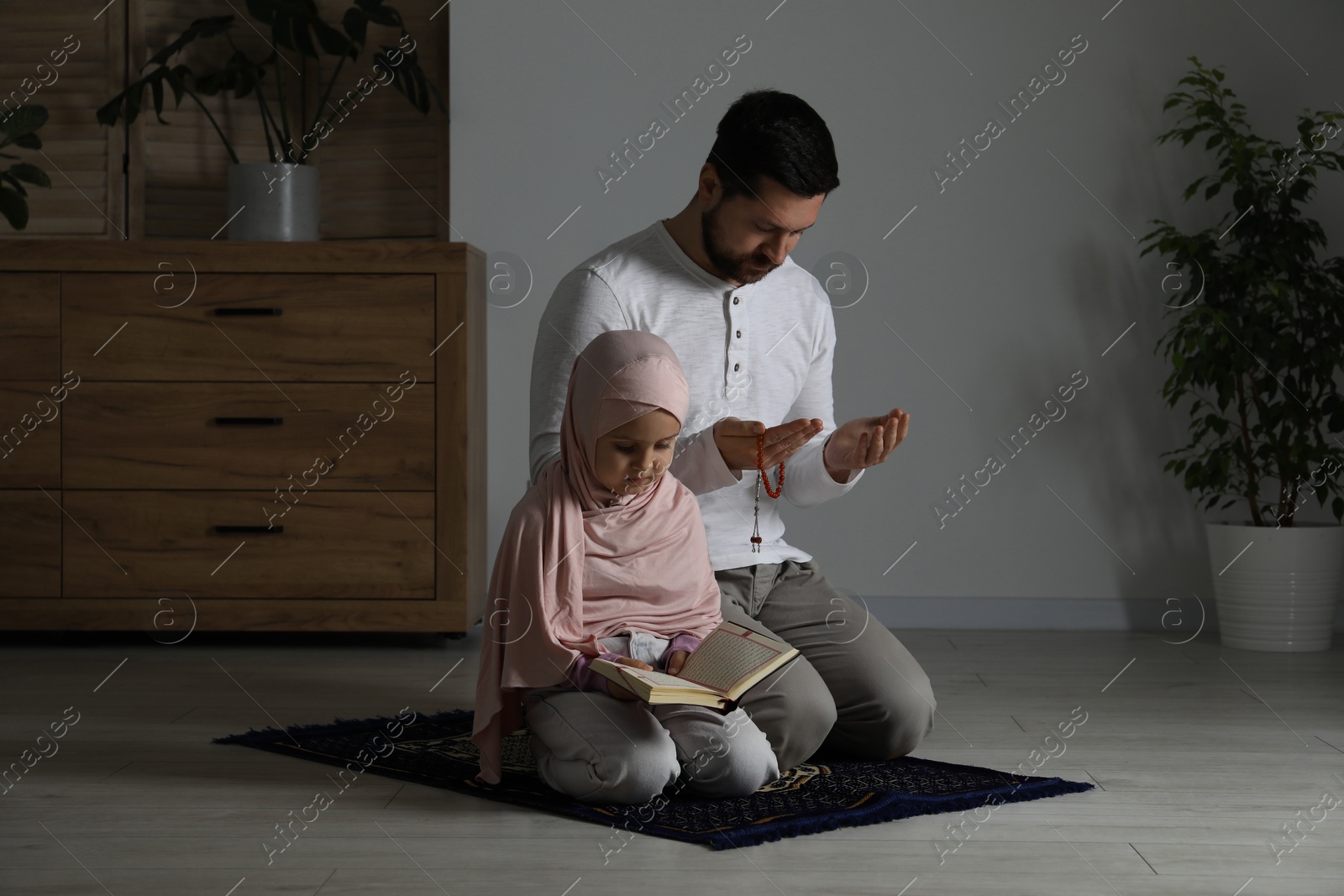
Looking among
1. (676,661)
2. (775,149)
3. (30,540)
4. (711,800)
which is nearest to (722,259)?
(775,149)

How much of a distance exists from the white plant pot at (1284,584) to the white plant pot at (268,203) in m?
2.63

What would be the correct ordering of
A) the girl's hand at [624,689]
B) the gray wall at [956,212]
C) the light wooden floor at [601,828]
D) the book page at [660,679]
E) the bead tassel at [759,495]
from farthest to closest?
the gray wall at [956,212] → the bead tassel at [759,495] → the girl's hand at [624,689] → the book page at [660,679] → the light wooden floor at [601,828]

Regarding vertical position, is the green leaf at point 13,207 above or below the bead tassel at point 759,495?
above

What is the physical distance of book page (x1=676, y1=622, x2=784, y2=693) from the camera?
1.76 meters

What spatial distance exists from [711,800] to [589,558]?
40 centimetres

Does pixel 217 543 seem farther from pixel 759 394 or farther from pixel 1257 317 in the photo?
pixel 1257 317

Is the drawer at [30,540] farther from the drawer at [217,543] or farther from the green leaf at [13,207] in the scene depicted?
the green leaf at [13,207]

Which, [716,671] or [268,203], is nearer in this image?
[716,671]

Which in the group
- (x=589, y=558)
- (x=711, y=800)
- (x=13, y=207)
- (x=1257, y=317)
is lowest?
(x=711, y=800)

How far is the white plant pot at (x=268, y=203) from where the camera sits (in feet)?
11.3

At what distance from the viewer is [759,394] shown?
2279mm

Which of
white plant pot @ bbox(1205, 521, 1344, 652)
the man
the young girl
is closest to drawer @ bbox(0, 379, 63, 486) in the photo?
the man

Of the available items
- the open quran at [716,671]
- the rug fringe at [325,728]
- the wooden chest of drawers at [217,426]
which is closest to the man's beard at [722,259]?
the open quran at [716,671]

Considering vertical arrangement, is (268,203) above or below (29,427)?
above
